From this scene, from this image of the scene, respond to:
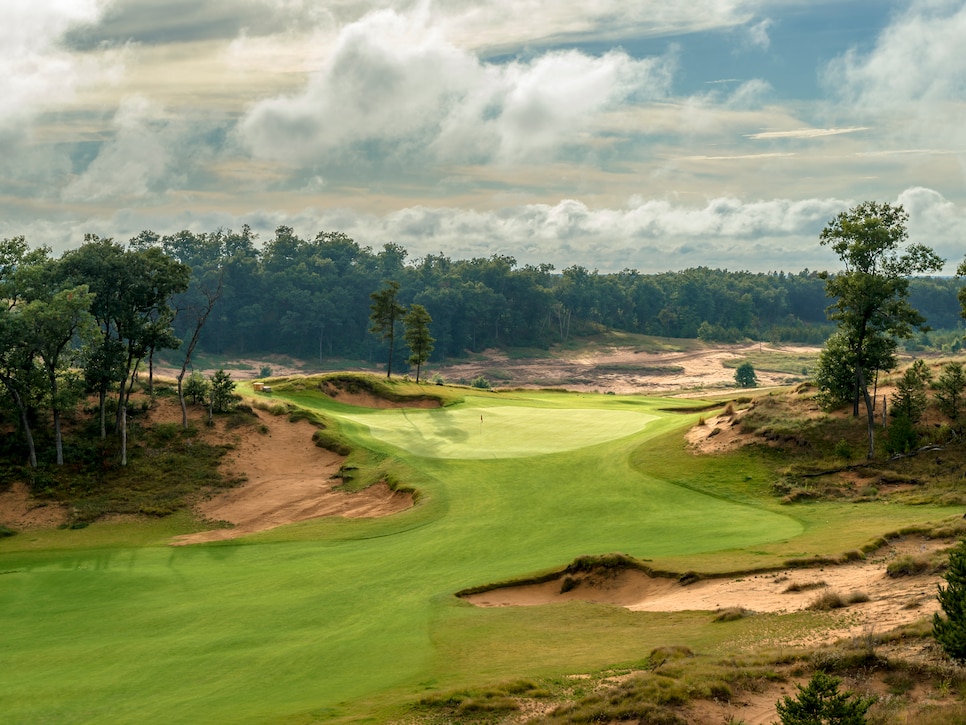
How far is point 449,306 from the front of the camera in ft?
545

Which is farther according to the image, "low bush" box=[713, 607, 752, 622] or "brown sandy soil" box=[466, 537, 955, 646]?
"low bush" box=[713, 607, 752, 622]

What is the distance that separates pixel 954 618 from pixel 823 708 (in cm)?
449

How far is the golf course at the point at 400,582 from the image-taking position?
17.6m

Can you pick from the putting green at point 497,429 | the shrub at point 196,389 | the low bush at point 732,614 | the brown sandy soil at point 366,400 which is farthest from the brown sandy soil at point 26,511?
the low bush at point 732,614

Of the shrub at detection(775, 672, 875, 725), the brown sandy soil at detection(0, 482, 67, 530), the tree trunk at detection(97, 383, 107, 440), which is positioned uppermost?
the tree trunk at detection(97, 383, 107, 440)

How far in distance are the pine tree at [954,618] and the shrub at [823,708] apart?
145 inches

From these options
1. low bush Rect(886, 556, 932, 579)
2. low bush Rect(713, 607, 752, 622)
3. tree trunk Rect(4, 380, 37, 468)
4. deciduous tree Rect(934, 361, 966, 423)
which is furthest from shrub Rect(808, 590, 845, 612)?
tree trunk Rect(4, 380, 37, 468)

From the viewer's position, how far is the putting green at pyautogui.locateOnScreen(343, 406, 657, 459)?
1815 inches

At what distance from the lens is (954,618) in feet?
46.6

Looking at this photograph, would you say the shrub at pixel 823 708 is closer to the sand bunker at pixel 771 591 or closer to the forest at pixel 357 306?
the sand bunker at pixel 771 591

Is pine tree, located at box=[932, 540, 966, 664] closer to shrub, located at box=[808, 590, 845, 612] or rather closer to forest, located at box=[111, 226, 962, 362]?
shrub, located at box=[808, 590, 845, 612]

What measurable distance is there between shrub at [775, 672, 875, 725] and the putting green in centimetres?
3213

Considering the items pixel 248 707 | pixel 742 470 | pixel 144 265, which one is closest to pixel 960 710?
pixel 248 707

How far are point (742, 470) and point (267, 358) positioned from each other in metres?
140
